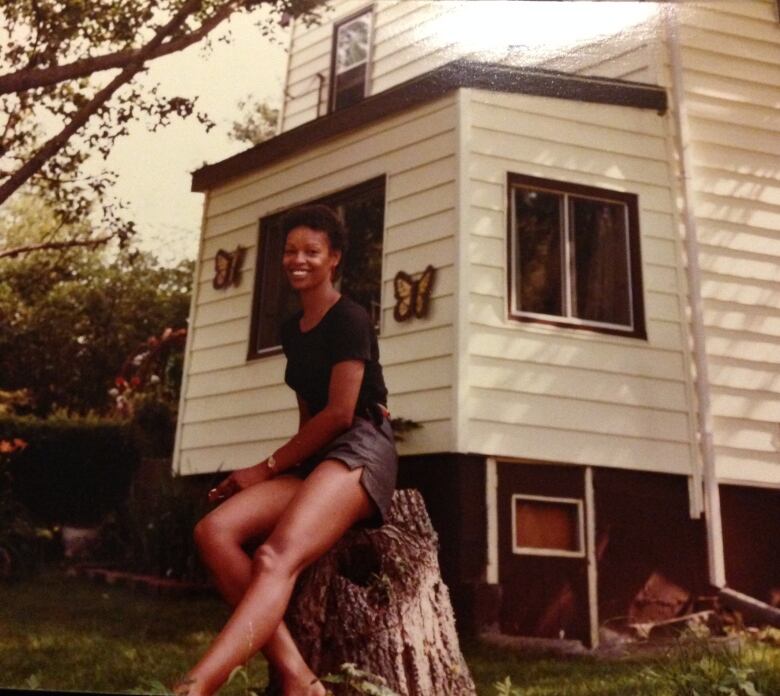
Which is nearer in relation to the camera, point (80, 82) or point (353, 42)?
point (80, 82)

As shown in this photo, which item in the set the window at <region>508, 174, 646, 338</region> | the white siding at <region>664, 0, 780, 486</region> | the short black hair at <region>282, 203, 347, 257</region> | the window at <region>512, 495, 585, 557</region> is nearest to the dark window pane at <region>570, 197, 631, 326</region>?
the window at <region>508, 174, 646, 338</region>

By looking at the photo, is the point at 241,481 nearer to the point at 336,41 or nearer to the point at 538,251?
the point at 538,251

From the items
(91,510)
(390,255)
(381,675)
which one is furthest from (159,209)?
(381,675)

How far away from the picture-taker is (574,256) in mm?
2713

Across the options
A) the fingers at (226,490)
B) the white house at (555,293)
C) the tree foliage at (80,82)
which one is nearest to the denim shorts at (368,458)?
the fingers at (226,490)

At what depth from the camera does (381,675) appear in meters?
1.84

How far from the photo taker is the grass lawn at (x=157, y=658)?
2045 millimetres

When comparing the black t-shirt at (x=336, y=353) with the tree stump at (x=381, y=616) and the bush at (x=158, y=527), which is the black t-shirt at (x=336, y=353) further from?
the bush at (x=158, y=527)

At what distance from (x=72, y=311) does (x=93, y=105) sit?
2.45 ft

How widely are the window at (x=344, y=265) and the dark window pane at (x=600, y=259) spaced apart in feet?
2.18

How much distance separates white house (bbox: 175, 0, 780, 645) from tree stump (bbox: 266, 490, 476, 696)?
0.34 metres

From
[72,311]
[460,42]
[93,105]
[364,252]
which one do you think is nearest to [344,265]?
[364,252]

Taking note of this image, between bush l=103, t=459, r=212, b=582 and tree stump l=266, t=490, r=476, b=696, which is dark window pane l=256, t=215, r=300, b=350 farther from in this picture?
tree stump l=266, t=490, r=476, b=696

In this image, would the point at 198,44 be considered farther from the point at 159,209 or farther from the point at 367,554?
the point at 367,554
